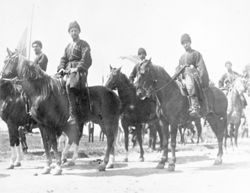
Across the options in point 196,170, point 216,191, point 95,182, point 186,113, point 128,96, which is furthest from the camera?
point 128,96

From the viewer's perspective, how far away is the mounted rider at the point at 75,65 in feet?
31.6

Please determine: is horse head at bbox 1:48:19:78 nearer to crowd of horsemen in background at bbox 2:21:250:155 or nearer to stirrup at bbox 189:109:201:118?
crowd of horsemen in background at bbox 2:21:250:155

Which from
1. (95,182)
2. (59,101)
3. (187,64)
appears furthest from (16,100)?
(187,64)

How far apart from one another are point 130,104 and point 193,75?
2597 mm

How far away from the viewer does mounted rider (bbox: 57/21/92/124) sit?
9.62 m

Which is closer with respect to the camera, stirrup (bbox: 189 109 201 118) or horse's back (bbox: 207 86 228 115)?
stirrup (bbox: 189 109 201 118)

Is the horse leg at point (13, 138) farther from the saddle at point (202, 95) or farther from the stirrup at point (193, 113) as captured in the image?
the stirrup at point (193, 113)

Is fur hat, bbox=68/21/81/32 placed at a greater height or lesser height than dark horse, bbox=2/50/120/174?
greater

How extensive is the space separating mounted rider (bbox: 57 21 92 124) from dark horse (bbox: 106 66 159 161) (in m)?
1.76

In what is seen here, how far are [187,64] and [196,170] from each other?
3.10 meters

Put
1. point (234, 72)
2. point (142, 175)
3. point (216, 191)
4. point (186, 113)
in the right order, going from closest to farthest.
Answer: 1. point (216, 191)
2. point (142, 175)
3. point (186, 113)
4. point (234, 72)

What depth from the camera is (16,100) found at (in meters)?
10.8

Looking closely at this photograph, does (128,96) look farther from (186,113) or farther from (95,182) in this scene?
(95,182)

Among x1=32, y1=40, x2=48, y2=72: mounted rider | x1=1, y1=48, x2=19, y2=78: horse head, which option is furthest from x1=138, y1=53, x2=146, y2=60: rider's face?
x1=1, y1=48, x2=19, y2=78: horse head
